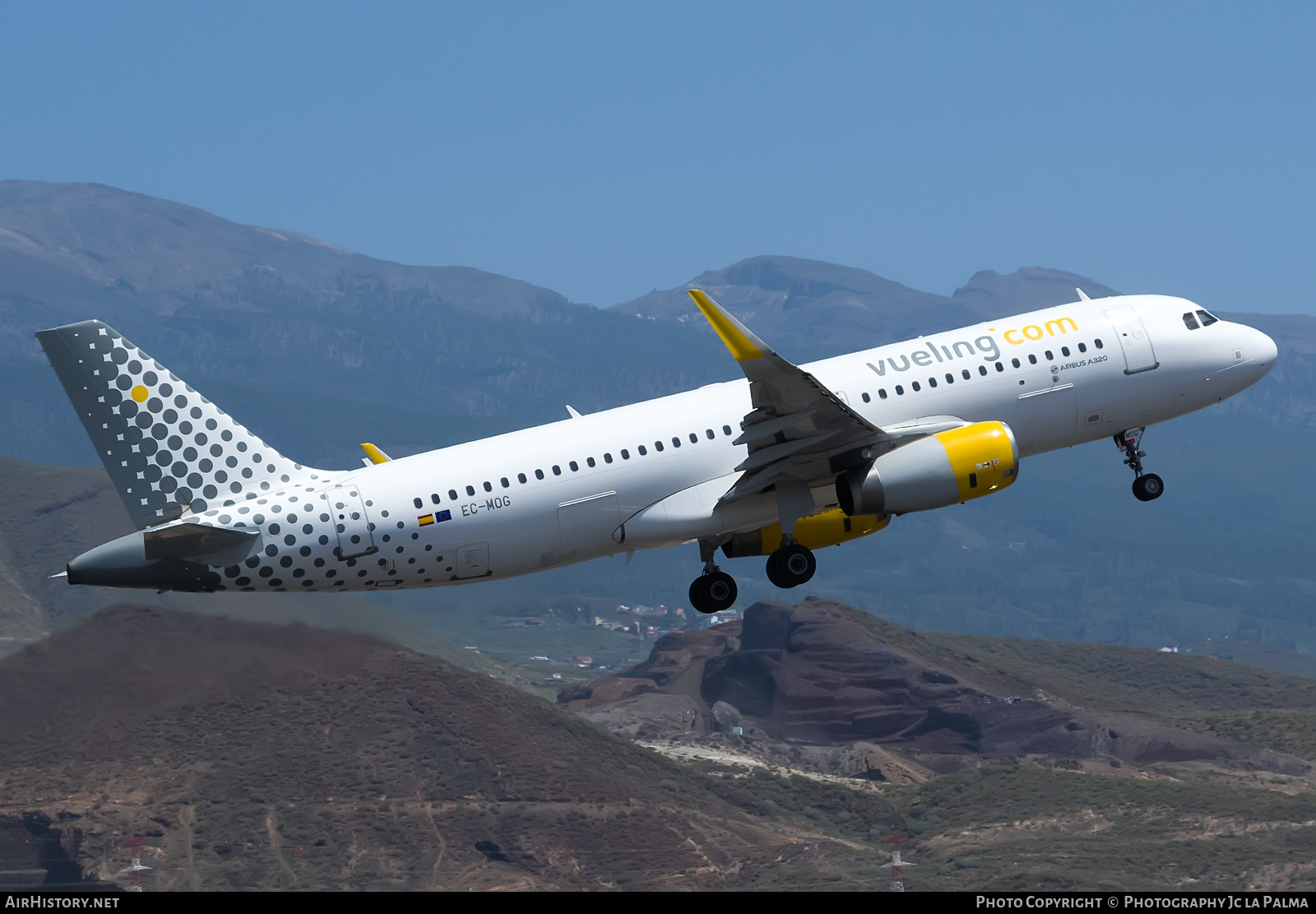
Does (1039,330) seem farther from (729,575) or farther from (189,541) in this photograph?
(189,541)

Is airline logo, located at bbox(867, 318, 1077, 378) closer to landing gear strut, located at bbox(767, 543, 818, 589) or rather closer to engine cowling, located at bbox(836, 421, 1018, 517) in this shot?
engine cowling, located at bbox(836, 421, 1018, 517)

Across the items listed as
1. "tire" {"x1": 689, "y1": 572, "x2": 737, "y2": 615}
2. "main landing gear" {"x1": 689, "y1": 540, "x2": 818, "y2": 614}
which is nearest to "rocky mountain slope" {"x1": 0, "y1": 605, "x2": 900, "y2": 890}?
"tire" {"x1": 689, "y1": 572, "x2": 737, "y2": 615}

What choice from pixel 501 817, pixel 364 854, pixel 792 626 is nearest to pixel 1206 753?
pixel 792 626

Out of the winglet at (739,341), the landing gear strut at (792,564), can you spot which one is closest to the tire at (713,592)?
the landing gear strut at (792,564)

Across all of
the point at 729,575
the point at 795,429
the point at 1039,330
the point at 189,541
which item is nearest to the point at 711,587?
the point at 729,575

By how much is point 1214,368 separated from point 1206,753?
90649 mm

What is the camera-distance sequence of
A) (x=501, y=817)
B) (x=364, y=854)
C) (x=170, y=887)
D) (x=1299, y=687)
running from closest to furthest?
(x=170, y=887)
(x=364, y=854)
(x=501, y=817)
(x=1299, y=687)

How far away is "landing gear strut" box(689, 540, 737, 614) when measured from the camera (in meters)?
46.3

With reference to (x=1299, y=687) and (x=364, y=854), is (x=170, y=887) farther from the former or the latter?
(x=1299, y=687)

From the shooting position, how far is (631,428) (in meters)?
43.2

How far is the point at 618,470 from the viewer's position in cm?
4266

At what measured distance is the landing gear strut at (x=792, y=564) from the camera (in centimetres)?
4544

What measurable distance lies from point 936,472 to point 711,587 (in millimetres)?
8025

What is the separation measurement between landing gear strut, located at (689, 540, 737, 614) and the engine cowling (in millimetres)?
4951
